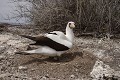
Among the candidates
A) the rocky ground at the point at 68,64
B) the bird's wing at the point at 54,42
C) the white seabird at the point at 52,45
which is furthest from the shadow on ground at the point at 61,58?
the bird's wing at the point at 54,42

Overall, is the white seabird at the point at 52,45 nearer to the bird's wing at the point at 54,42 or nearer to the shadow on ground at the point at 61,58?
the bird's wing at the point at 54,42

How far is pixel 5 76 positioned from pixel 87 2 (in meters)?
3.41

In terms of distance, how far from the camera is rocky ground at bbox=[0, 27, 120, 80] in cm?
549

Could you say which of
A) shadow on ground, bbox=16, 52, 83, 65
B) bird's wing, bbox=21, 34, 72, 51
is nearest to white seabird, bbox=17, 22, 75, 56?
bird's wing, bbox=21, 34, 72, 51

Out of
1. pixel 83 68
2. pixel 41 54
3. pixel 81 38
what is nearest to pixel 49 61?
pixel 41 54

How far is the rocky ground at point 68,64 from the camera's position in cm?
549

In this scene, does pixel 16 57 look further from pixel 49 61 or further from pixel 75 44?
pixel 75 44

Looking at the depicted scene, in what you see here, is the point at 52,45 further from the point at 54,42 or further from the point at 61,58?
the point at 61,58

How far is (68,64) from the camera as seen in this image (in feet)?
19.1

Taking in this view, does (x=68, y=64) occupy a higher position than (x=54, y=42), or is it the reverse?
(x=54, y=42)

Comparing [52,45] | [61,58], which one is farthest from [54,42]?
[61,58]

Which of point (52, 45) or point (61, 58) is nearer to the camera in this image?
point (52, 45)

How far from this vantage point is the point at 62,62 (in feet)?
19.6

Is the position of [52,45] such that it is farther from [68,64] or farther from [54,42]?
[68,64]
